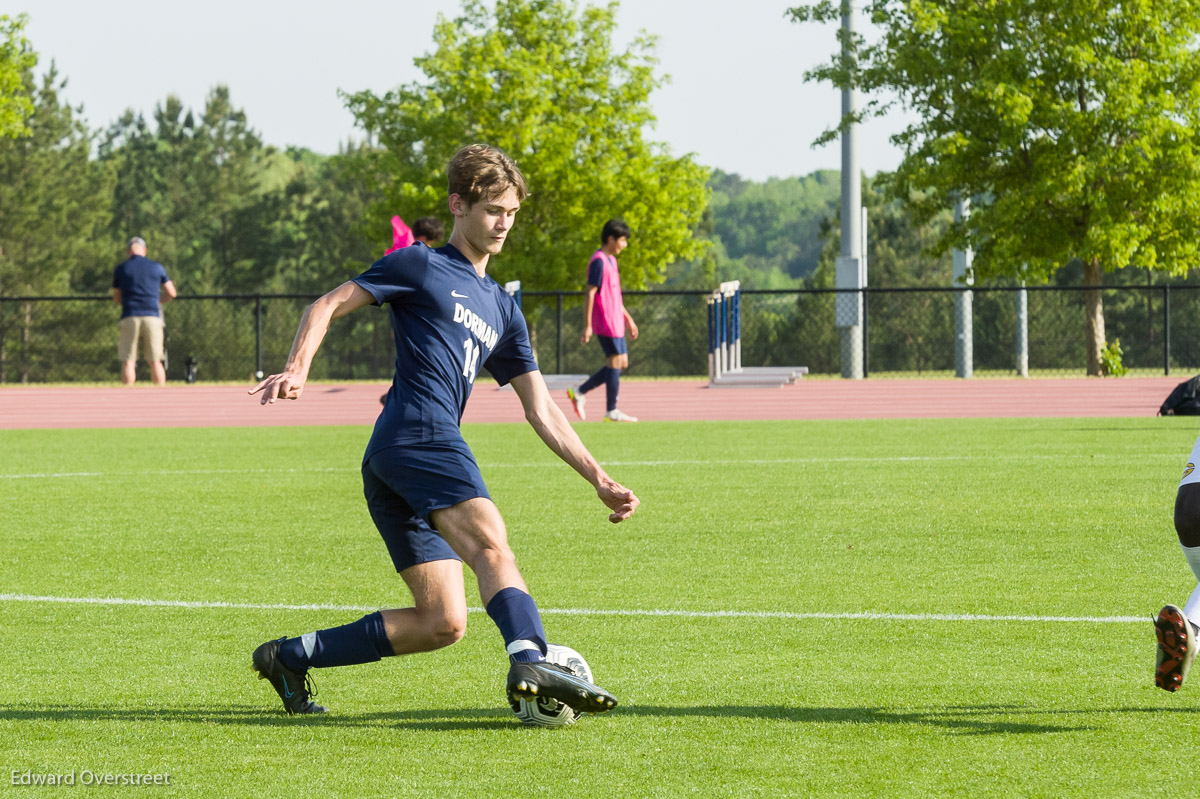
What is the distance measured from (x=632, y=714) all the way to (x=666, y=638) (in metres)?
1.28

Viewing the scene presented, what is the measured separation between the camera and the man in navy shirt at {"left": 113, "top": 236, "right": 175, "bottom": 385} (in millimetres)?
22891

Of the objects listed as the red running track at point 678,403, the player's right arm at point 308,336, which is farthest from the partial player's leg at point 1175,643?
the red running track at point 678,403

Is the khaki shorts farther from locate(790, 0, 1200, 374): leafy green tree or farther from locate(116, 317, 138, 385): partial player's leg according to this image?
locate(790, 0, 1200, 374): leafy green tree

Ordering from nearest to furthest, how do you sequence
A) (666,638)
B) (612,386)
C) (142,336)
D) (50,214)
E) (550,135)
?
(666,638), (612,386), (142,336), (550,135), (50,214)

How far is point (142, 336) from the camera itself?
2334 centimetres

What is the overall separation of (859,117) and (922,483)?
2414 cm

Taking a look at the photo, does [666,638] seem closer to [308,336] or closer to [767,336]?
[308,336]

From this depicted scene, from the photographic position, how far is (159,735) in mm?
4562

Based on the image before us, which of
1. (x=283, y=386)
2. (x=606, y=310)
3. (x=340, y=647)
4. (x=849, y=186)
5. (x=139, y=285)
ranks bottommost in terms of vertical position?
(x=340, y=647)

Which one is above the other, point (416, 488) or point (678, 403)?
point (416, 488)

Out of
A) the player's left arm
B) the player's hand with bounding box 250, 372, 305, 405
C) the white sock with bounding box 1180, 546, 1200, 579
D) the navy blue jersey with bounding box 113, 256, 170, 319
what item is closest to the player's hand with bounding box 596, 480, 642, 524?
the player's left arm

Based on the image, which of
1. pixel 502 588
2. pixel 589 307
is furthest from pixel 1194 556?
pixel 589 307

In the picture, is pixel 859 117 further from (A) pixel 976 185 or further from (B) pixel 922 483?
(B) pixel 922 483

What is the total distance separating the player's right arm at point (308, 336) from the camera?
416 centimetres
